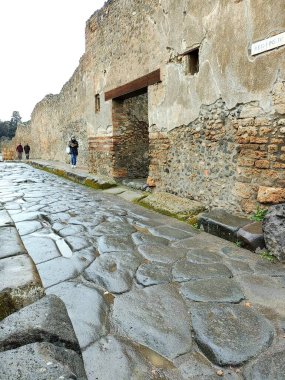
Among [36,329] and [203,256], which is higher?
[36,329]

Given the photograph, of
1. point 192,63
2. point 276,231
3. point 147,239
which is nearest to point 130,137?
point 192,63

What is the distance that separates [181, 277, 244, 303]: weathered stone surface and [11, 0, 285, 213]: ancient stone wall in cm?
135

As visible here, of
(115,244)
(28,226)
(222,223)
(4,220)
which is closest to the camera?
(115,244)

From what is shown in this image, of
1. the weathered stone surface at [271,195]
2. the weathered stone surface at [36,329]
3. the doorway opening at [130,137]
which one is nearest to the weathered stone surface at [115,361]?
the weathered stone surface at [36,329]

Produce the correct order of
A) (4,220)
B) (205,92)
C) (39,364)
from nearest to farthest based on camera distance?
(39,364), (4,220), (205,92)

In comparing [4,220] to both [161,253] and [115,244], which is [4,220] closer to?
[115,244]

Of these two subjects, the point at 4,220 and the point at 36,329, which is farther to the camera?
the point at 4,220

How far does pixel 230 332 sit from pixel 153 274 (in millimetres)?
821

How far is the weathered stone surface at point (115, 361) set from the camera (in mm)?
1356

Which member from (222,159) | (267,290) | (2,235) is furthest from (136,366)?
(222,159)

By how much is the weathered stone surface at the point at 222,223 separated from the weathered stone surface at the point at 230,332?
1.32 metres

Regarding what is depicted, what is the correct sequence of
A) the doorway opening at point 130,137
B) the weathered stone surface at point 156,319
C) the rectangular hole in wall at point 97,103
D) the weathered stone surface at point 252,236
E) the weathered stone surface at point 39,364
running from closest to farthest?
the weathered stone surface at point 39,364, the weathered stone surface at point 156,319, the weathered stone surface at point 252,236, the doorway opening at point 130,137, the rectangular hole in wall at point 97,103

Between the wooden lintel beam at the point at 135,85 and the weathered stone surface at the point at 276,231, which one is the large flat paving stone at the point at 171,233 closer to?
the weathered stone surface at the point at 276,231

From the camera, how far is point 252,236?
2.88m
